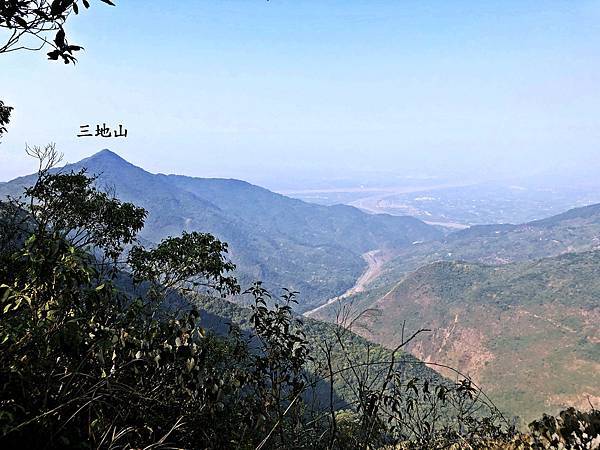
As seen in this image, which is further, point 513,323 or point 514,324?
point 513,323

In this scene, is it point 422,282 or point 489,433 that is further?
point 422,282

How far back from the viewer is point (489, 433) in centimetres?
792

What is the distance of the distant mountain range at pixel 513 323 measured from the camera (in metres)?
70.4

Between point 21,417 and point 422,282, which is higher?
point 21,417

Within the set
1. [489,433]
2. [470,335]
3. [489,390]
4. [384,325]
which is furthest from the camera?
[384,325]

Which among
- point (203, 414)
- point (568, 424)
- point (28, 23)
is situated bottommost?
point (568, 424)

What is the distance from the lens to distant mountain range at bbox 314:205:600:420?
70.4m

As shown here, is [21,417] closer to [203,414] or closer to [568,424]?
[203,414]

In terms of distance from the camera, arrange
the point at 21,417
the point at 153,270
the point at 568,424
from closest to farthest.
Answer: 1. the point at 21,417
2. the point at 568,424
3. the point at 153,270

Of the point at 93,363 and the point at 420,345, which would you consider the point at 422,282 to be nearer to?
the point at 420,345

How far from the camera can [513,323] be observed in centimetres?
9400

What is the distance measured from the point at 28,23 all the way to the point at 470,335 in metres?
105

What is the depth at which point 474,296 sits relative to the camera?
11325cm

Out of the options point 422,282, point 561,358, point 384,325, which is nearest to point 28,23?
point 561,358
